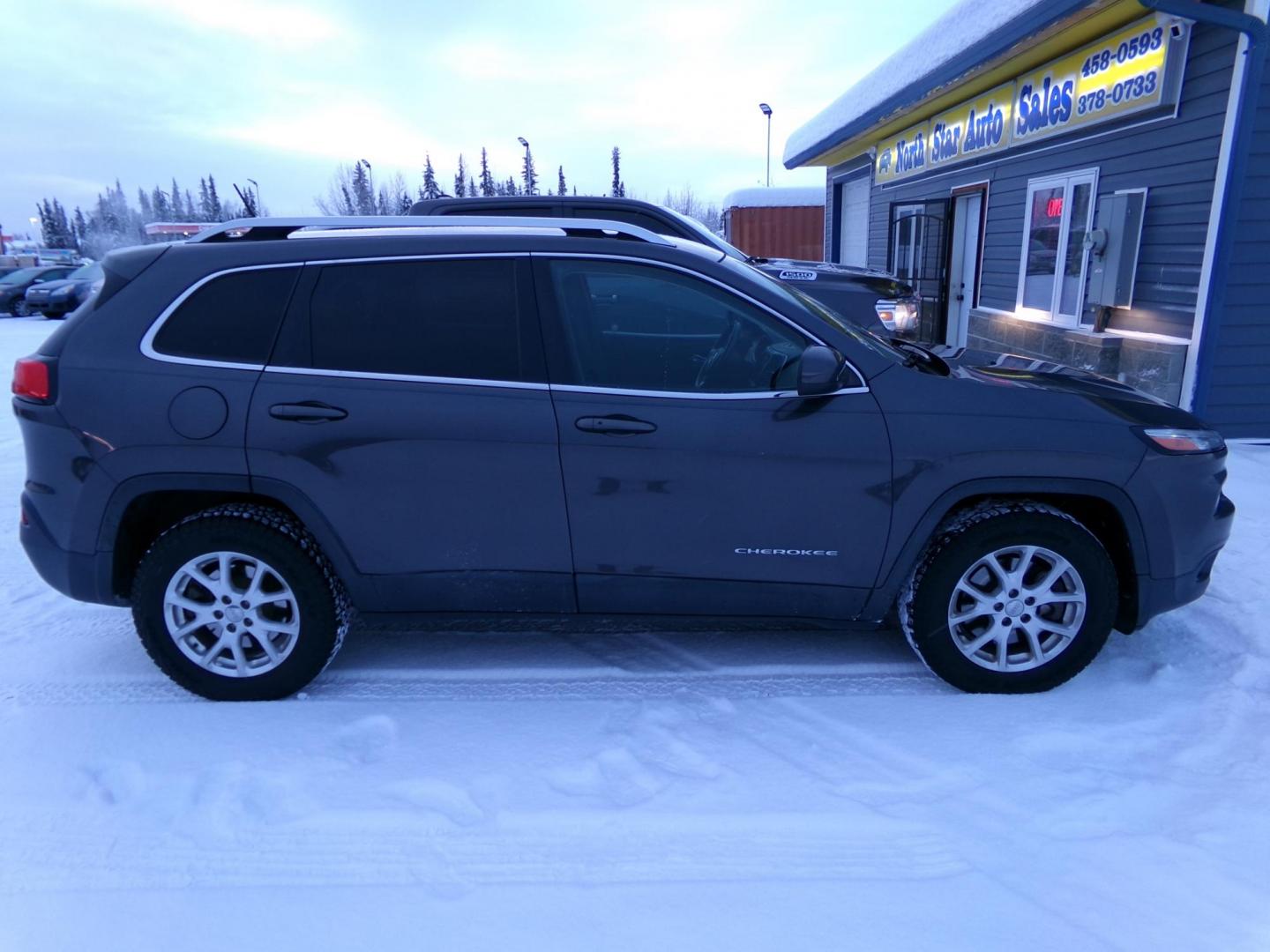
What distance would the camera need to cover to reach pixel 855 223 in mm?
18109

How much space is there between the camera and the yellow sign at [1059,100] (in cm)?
734

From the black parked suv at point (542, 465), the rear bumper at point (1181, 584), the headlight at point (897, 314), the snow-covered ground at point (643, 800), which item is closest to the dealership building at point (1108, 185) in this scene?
the headlight at point (897, 314)

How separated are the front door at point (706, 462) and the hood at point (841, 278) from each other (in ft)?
12.7

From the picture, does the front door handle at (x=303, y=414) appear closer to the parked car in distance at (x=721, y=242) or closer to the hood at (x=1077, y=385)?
the hood at (x=1077, y=385)

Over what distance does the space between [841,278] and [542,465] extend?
4.73m

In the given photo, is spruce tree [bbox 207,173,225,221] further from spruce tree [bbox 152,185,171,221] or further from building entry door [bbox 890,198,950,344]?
building entry door [bbox 890,198,950,344]


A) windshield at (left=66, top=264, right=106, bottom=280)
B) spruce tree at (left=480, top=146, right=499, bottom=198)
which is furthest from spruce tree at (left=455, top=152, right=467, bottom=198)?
windshield at (left=66, top=264, right=106, bottom=280)

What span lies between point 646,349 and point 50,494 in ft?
7.70

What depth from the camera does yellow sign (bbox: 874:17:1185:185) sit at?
289 inches

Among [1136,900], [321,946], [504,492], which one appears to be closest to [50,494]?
[504,492]

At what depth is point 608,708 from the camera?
3.27 metres

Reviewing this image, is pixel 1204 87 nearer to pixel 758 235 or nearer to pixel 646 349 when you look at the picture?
pixel 646 349

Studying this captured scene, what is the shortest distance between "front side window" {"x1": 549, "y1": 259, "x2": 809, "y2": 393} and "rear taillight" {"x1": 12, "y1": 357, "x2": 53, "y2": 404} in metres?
1.92

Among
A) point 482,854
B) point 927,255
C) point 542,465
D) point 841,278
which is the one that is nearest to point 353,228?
point 542,465
